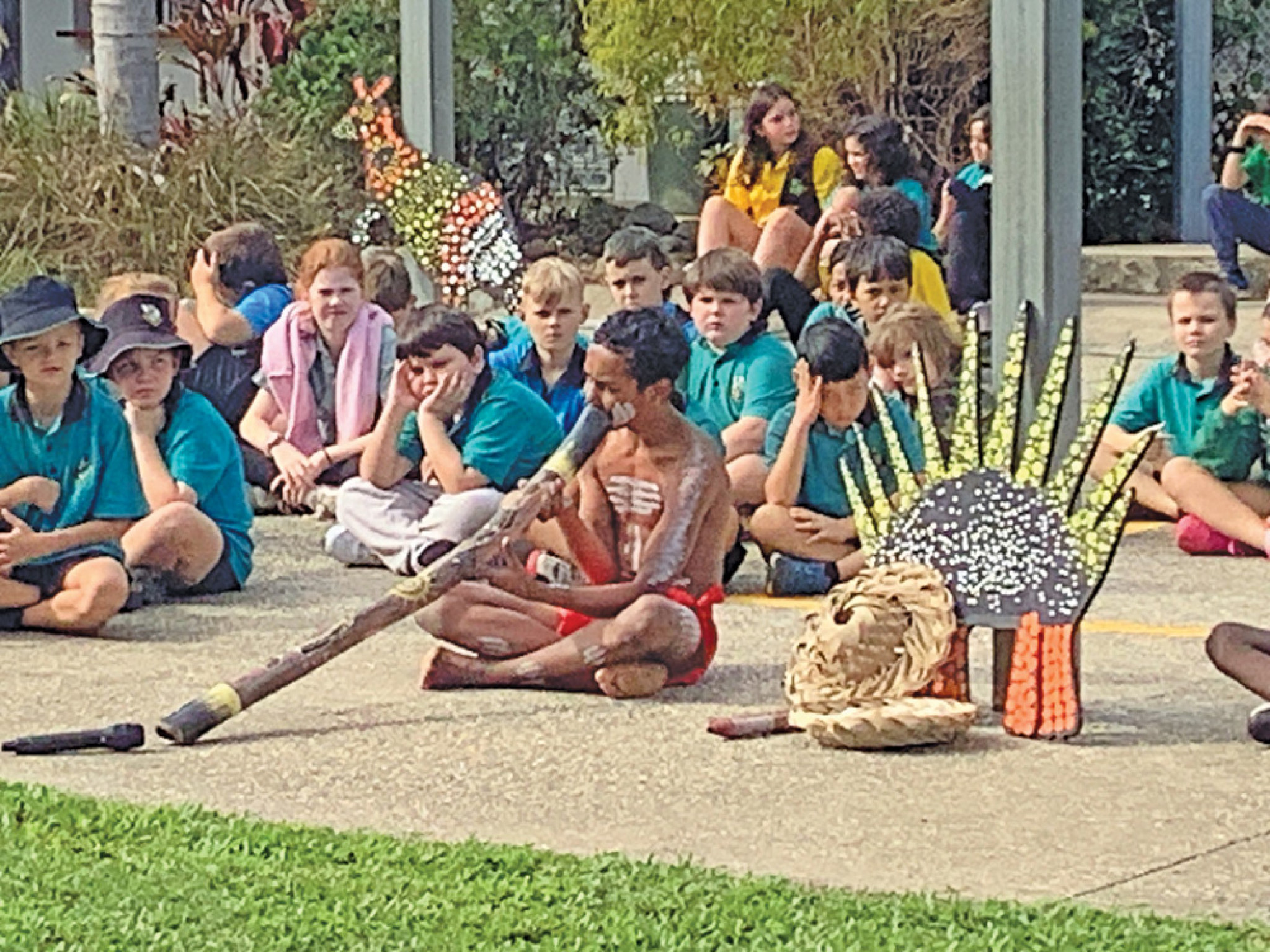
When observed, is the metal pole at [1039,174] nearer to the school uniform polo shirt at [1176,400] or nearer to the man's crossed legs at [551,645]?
the man's crossed legs at [551,645]

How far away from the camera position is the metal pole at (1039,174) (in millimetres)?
7125

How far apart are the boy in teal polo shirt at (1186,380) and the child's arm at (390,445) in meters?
2.30

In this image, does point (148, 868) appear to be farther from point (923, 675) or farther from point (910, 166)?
point (910, 166)

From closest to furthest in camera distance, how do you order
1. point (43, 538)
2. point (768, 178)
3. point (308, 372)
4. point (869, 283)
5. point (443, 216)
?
point (43, 538)
point (869, 283)
point (308, 372)
point (443, 216)
point (768, 178)

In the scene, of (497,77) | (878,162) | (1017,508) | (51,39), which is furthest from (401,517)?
(51,39)

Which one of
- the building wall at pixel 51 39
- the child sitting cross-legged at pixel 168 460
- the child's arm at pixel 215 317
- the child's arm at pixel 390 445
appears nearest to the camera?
the child sitting cross-legged at pixel 168 460

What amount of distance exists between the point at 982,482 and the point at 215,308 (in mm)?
4957

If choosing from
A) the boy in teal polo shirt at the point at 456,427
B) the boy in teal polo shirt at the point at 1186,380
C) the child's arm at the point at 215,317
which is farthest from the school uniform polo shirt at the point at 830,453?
the child's arm at the point at 215,317

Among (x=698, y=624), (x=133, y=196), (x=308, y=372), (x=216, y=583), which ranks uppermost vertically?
(x=133, y=196)

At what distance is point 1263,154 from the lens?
53.4ft

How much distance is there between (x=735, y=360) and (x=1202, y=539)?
5.50 feet

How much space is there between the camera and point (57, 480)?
27.9ft

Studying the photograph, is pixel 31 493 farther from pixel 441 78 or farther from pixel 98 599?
pixel 441 78

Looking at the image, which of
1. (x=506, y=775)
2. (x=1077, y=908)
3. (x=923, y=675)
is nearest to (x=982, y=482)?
(x=923, y=675)
